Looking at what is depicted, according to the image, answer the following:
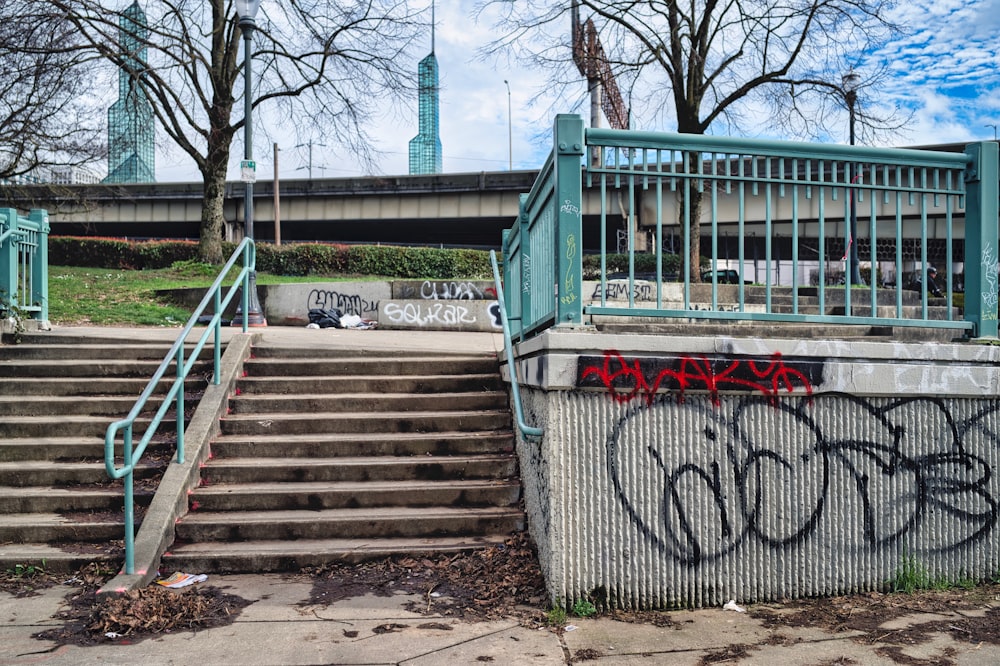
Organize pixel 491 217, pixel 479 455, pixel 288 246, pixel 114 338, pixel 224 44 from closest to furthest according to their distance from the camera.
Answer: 1. pixel 479 455
2. pixel 114 338
3. pixel 224 44
4. pixel 288 246
5. pixel 491 217

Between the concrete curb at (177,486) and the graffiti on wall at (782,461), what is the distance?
3.15m

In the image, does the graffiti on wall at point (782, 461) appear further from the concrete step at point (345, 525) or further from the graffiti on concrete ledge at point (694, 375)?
the concrete step at point (345, 525)

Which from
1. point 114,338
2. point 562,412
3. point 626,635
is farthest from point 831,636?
point 114,338

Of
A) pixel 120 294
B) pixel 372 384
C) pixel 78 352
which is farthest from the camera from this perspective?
pixel 120 294

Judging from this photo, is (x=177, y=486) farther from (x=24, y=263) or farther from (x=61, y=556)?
(x=24, y=263)

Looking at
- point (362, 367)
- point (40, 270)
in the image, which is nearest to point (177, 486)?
point (362, 367)

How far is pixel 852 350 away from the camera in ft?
15.3

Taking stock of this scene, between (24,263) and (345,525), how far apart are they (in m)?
6.15

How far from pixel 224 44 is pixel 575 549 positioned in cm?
2223

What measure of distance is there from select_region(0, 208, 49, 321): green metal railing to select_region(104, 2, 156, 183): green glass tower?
13.1 m

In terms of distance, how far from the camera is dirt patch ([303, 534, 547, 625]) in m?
4.54

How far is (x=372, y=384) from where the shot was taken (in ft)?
23.9

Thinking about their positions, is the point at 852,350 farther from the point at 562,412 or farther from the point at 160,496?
the point at 160,496

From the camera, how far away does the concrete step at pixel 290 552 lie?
5.18 m
